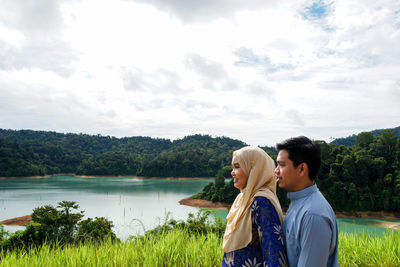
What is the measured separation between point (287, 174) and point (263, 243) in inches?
11.0

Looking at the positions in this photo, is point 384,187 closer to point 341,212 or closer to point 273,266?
point 341,212

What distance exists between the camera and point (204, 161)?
184 feet

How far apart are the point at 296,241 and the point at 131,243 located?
1729 mm

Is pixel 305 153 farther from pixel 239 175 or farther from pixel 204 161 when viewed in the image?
pixel 204 161

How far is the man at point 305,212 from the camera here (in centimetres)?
96

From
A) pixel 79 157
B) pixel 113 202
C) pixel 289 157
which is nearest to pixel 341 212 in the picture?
pixel 113 202

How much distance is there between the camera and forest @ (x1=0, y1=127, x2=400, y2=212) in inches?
952

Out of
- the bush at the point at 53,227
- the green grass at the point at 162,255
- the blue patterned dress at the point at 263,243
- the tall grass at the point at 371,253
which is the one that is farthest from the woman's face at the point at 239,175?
the bush at the point at 53,227

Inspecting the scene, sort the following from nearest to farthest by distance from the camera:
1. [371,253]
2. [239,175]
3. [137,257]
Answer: [239,175]
[137,257]
[371,253]

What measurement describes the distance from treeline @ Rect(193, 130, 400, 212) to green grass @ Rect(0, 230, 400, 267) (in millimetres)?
22621

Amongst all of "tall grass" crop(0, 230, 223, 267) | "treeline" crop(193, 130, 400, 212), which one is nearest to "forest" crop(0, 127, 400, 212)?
"treeline" crop(193, 130, 400, 212)

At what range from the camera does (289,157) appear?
3.71 feet

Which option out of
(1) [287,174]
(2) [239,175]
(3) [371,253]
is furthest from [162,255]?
(3) [371,253]

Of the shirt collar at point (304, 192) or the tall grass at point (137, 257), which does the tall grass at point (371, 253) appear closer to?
the tall grass at point (137, 257)
